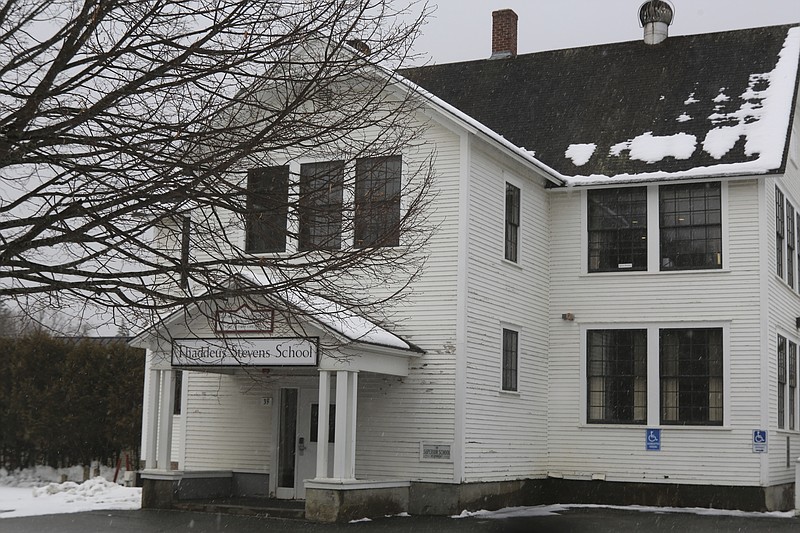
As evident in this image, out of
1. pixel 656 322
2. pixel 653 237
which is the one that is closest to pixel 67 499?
pixel 656 322

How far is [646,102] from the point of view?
2472 centimetres

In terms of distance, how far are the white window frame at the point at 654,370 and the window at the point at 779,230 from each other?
2201 mm

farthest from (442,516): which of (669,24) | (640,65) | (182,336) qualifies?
(669,24)

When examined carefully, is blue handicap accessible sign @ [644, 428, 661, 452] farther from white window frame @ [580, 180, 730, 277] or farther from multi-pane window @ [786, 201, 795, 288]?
multi-pane window @ [786, 201, 795, 288]

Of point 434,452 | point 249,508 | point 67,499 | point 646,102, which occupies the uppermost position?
point 646,102

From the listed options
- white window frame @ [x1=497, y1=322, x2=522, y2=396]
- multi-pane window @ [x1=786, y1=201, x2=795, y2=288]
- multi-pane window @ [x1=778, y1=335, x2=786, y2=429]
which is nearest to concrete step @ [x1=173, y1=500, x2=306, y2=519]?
white window frame @ [x1=497, y1=322, x2=522, y2=396]

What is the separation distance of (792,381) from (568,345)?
4919 millimetres

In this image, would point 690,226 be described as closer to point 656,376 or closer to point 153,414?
point 656,376

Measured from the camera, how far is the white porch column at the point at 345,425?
17828 mm

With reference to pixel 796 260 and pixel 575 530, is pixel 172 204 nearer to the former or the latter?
pixel 575 530

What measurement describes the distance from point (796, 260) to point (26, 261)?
64.1ft

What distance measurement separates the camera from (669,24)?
2708 centimetres

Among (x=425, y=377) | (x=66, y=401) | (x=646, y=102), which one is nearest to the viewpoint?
(x=425, y=377)

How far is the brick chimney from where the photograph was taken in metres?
29.4
